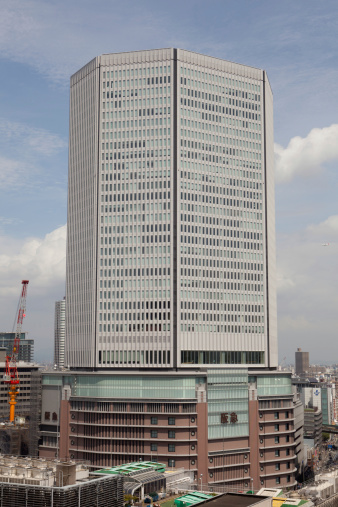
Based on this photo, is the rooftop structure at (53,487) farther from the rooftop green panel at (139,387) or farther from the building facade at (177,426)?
the rooftop green panel at (139,387)

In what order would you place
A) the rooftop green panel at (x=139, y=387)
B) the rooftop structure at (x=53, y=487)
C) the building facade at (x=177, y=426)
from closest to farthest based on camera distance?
1. the rooftop structure at (x=53, y=487)
2. the building facade at (x=177, y=426)
3. the rooftop green panel at (x=139, y=387)

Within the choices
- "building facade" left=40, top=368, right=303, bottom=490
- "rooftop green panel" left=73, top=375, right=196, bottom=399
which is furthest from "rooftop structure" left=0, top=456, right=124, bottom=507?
"rooftop green panel" left=73, top=375, right=196, bottom=399

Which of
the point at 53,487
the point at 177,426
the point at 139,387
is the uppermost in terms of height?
the point at 139,387

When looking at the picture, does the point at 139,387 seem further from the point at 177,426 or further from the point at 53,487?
the point at 53,487

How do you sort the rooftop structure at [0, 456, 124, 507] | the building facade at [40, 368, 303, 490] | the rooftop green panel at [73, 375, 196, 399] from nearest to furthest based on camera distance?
the rooftop structure at [0, 456, 124, 507] → the building facade at [40, 368, 303, 490] → the rooftop green panel at [73, 375, 196, 399]

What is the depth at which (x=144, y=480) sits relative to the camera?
108 meters

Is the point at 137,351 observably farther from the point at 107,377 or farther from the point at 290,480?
the point at 290,480

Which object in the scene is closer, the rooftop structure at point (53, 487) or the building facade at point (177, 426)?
the rooftop structure at point (53, 487)

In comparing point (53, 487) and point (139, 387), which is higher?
point (139, 387)

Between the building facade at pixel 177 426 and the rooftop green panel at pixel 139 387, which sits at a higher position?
the rooftop green panel at pixel 139 387

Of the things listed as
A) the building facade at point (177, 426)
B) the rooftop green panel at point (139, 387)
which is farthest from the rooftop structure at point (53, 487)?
the rooftop green panel at point (139, 387)

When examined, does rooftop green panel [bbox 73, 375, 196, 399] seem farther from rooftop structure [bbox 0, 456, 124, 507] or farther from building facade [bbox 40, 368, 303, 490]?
rooftop structure [bbox 0, 456, 124, 507]

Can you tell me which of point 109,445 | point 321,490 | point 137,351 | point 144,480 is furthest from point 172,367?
point 144,480

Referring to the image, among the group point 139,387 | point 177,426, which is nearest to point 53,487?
point 177,426
